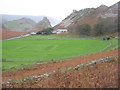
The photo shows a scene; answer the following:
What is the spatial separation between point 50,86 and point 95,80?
6.78 ft

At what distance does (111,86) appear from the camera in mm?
8109

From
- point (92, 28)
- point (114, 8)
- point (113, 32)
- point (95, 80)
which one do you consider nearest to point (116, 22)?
point (113, 32)

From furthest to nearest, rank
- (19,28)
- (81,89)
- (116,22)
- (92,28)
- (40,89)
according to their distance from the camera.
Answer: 1. (19,28)
2. (92,28)
3. (116,22)
4. (40,89)
5. (81,89)

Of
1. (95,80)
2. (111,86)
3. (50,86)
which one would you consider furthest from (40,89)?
(111,86)

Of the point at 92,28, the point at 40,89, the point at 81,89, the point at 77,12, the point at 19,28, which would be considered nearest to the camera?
the point at 81,89

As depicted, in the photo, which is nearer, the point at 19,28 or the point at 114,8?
the point at 114,8

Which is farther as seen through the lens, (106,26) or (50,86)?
(106,26)

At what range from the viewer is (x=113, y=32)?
77125 mm

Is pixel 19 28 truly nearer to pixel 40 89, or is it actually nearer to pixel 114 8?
pixel 114 8

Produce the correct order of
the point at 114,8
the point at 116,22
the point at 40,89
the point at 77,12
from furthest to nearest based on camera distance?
1. the point at 77,12
2. the point at 114,8
3. the point at 116,22
4. the point at 40,89

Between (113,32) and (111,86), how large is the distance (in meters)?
71.9

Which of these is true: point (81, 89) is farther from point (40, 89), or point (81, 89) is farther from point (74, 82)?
point (40, 89)

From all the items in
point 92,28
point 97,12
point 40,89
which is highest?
point 97,12

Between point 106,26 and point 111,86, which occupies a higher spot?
point 106,26
